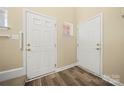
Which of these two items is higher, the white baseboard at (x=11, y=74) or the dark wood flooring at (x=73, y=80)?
the white baseboard at (x=11, y=74)

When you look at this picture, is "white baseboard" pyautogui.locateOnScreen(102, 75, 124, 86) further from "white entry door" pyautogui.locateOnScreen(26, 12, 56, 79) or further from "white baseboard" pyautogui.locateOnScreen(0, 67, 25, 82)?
"white baseboard" pyautogui.locateOnScreen(0, 67, 25, 82)

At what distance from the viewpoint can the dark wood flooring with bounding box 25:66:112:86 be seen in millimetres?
1847

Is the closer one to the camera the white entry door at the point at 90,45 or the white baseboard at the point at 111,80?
the white baseboard at the point at 111,80

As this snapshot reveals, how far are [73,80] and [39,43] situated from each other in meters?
0.82

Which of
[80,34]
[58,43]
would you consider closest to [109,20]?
[80,34]

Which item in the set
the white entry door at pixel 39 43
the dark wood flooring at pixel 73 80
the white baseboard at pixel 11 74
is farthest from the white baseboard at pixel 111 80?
the white baseboard at pixel 11 74

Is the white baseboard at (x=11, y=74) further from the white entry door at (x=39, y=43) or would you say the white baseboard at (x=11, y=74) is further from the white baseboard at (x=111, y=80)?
the white baseboard at (x=111, y=80)

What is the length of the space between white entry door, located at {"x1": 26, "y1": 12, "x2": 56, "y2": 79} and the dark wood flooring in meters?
0.22

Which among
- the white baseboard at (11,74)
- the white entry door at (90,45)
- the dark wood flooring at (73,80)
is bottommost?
the dark wood flooring at (73,80)

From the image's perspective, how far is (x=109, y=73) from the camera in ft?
6.26

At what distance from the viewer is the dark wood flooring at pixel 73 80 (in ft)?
6.06

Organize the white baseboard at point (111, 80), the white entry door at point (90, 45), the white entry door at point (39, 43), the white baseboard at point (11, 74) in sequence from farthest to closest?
the white entry door at point (39, 43) < the white entry door at point (90, 45) < the white baseboard at point (111, 80) < the white baseboard at point (11, 74)

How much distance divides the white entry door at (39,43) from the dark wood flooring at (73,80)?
0.74 feet
